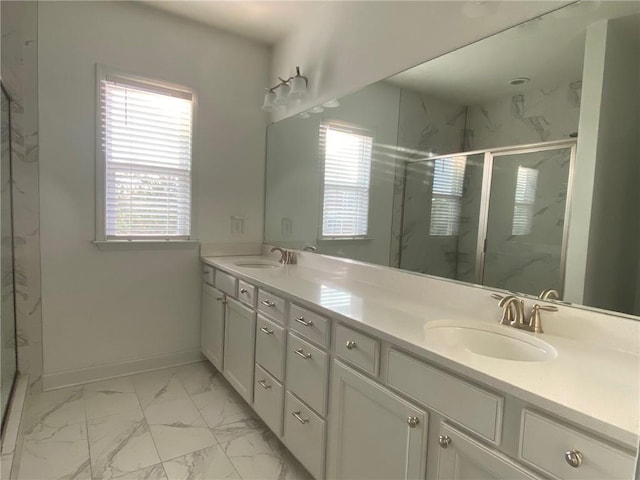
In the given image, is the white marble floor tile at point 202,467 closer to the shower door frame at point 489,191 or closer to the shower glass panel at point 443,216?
the shower glass panel at point 443,216

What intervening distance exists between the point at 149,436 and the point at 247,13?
9.22ft

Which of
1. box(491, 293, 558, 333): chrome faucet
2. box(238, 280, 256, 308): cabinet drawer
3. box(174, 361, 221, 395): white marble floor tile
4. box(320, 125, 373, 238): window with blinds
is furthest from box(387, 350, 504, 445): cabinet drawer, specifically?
box(174, 361, 221, 395): white marble floor tile

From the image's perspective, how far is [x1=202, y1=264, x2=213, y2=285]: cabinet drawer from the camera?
277 cm

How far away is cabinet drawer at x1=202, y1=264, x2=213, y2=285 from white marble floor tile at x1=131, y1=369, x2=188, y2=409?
2.45 ft

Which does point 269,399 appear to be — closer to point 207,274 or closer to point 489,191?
point 207,274

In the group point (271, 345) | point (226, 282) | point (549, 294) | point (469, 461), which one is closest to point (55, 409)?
point (226, 282)

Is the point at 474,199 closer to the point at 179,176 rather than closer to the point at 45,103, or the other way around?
the point at 179,176

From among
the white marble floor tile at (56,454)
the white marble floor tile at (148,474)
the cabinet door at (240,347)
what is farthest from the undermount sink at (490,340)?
the white marble floor tile at (56,454)

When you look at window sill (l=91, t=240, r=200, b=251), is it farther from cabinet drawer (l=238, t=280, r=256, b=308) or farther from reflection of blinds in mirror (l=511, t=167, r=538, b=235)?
reflection of blinds in mirror (l=511, t=167, r=538, b=235)

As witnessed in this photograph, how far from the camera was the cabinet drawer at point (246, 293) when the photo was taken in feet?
6.95

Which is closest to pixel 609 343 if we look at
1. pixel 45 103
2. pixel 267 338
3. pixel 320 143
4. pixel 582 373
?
pixel 582 373

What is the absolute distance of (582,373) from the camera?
0.97m

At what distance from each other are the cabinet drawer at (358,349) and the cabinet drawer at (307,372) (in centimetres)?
13

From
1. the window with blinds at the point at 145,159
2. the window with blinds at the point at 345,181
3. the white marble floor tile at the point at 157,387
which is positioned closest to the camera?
the window with blinds at the point at 345,181
